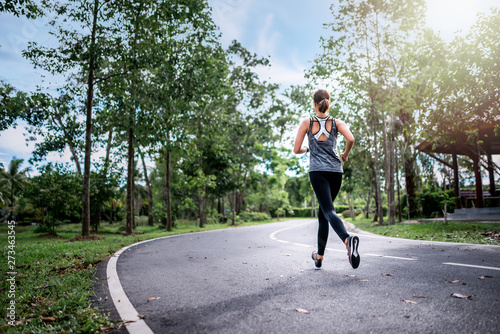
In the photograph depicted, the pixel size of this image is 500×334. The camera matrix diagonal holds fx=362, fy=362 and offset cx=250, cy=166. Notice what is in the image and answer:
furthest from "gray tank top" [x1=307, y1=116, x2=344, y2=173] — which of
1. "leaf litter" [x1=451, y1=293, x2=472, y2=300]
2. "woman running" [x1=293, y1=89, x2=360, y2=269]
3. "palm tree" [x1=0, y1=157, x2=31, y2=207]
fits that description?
"palm tree" [x1=0, y1=157, x2=31, y2=207]

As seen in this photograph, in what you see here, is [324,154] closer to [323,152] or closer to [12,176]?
[323,152]

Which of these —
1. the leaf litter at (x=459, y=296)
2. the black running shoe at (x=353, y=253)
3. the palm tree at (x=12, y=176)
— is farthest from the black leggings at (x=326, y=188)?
the palm tree at (x=12, y=176)

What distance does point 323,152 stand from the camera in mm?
4781

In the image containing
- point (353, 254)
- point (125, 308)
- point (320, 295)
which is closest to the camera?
point (125, 308)

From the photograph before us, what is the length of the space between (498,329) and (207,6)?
16.1 m

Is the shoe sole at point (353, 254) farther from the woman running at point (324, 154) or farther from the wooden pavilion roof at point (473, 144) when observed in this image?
the wooden pavilion roof at point (473, 144)

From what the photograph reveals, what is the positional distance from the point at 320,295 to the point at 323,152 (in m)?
1.88

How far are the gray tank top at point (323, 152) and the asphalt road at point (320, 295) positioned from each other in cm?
140

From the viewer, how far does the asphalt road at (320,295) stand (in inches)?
109

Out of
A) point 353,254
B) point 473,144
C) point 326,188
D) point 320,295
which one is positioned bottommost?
point 320,295

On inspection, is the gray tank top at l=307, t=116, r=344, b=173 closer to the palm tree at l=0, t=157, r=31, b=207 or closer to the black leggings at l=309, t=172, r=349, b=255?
the black leggings at l=309, t=172, r=349, b=255

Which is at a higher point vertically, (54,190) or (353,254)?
(54,190)

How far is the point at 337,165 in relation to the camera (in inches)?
188

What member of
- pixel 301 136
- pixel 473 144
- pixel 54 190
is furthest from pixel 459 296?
pixel 54 190
